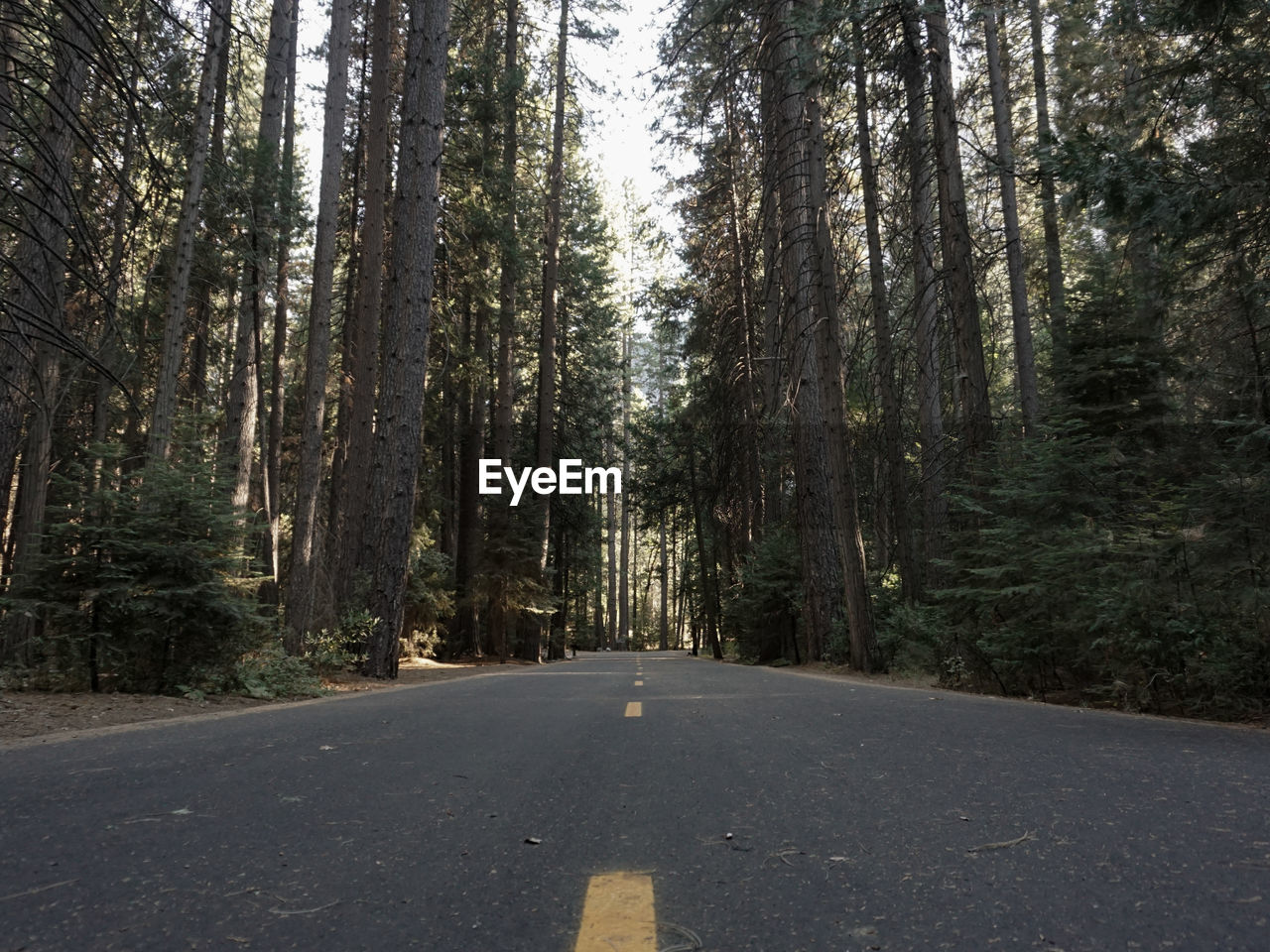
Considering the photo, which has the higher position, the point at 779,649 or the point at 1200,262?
the point at 1200,262

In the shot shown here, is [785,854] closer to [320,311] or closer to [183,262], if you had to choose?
[183,262]

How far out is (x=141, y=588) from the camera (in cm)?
872

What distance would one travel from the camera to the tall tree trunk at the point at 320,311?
1711 cm

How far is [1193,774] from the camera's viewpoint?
4.09 metres

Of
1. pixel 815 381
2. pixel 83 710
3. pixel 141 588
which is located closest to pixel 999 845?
pixel 83 710

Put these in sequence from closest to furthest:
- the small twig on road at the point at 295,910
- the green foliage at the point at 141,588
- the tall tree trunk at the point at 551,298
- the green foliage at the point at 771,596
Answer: the small twig on road at the point at 295,910 → the green foliage at the point at 141,588 → the green foliage at the point at 771,596 → the tall tree trunk at the point at 551,298

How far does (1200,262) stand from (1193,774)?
7899 millimetres

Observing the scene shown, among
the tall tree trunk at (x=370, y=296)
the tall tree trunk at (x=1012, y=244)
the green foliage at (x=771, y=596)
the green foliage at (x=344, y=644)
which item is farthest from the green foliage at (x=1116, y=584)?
the tall tree trunk at (x=370, y=296)

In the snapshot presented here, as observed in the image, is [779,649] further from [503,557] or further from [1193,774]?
[1193,774]

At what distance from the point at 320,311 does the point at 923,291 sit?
12162 mm

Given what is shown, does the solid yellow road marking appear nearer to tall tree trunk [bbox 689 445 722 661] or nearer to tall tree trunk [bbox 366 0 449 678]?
tall tree trunk [bbox 366 0 449 678]

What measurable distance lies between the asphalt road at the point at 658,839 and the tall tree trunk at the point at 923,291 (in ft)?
29.0

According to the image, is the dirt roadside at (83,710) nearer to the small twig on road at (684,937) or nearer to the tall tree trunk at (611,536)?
the small twig on road at (684,937)

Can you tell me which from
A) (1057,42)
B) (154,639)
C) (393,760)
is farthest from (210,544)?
(1057,42)
